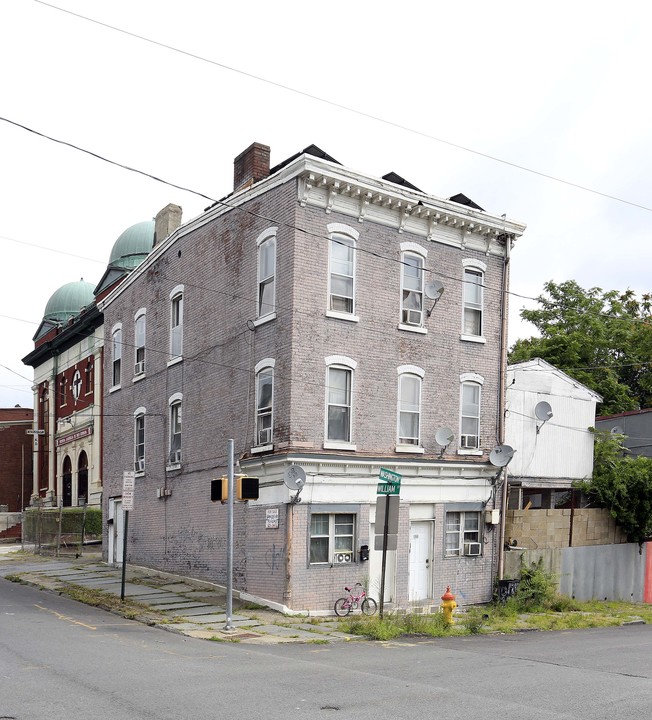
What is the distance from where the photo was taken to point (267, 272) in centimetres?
2256

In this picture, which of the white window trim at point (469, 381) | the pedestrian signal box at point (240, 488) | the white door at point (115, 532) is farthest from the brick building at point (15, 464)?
the pedestrian signal box at point (240, 488)

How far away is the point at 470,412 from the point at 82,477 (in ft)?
94.2

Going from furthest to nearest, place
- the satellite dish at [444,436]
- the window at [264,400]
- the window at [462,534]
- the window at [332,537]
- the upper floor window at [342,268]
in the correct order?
the window at [462,534] < the satellite dish at [444,436] < the upper floor window at [342,268] < the window at [264,400] < the window at [332,537]

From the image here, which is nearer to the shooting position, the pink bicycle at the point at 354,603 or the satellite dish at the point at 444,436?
the pink bicycle at the point at 354,603

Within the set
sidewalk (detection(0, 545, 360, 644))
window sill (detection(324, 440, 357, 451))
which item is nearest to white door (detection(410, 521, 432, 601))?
window sill (detection(324, 440, 357, 451))

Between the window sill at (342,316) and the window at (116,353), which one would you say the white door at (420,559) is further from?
the window at (116,353)

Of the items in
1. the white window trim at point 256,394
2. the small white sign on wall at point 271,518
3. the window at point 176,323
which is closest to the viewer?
the small white sign on wall at point 271,518

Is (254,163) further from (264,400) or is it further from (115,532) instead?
(115,532)

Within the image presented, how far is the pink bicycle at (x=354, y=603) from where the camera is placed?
20.3 m

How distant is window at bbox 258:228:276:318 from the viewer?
22.2 meters

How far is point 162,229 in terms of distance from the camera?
30500 mm

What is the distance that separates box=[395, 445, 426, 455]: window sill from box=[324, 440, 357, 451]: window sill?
1536mm

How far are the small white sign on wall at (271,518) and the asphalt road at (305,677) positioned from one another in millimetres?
4537

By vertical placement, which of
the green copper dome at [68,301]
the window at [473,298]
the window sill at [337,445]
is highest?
the green copper dome at [68,301]
